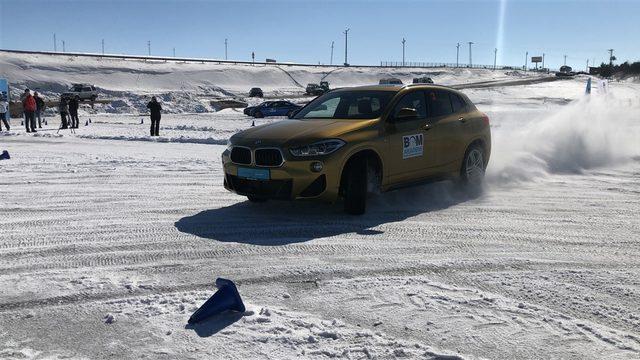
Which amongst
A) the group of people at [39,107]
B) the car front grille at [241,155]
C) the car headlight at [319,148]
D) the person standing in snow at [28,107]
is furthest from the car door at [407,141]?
the person standing in snow at [28,107]

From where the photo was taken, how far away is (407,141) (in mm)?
7871

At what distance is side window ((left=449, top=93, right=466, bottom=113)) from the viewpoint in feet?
29.5

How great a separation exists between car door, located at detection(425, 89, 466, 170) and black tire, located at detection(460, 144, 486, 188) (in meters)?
0.29

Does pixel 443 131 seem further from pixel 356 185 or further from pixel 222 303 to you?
pixel 222 303

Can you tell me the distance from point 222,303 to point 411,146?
4.48 m

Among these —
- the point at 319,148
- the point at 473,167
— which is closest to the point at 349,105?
the point at 319,148

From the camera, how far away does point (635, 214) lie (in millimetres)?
7648

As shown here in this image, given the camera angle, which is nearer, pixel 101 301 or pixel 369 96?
pixel 101 301

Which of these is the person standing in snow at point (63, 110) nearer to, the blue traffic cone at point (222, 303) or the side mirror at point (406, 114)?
the side mirror at point (406, 114)

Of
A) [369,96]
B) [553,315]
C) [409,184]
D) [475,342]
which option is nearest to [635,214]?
[409,184]

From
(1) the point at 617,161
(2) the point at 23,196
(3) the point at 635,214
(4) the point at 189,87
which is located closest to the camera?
(3) the point at 635,214

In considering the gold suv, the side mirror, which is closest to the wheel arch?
the gold suv

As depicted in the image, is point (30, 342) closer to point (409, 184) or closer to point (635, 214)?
point (409, 184)

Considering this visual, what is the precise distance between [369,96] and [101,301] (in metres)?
4.81
